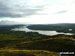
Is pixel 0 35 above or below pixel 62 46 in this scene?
above

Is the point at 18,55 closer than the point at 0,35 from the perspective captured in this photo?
Yes

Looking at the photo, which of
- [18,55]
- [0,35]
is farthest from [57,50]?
[0,35]

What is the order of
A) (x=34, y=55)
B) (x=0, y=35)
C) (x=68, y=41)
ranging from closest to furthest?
1. (x=34, y=55)
2. (x=68, y=41)
3. (x=0, y=35)

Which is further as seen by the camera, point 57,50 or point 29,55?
point 57,50

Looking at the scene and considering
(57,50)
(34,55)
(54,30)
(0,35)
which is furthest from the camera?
(54,30)

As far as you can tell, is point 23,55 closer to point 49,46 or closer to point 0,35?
point 49,46

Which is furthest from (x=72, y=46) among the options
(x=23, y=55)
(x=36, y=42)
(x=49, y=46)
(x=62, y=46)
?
(x=23, y=55)

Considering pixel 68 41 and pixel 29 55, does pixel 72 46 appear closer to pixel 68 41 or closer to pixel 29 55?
pixel 68 41

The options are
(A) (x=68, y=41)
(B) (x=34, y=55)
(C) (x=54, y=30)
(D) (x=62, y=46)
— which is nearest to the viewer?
(B) (x=34, y=55)

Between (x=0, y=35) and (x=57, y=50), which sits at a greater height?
(x=0, y=35)
